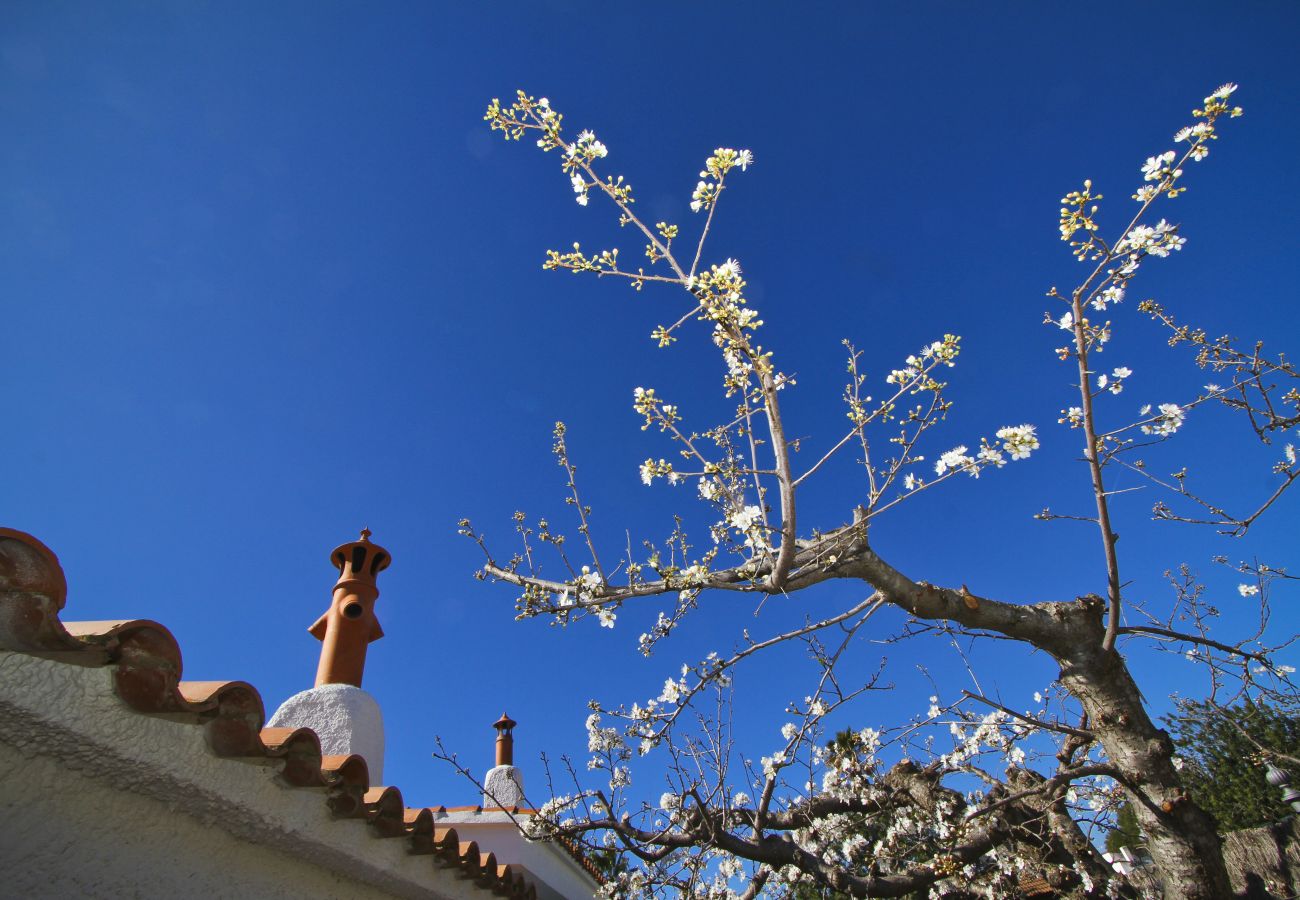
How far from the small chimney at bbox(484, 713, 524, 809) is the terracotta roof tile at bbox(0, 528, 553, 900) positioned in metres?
3.03

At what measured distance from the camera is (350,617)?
213 inches

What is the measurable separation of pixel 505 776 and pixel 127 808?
15.3 feet

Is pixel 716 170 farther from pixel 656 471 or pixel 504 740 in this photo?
pixel 504 740

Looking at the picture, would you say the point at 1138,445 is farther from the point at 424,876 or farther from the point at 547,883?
the point at 547,883

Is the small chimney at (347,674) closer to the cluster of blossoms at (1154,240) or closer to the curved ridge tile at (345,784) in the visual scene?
the curved ridge tile at (345,784)

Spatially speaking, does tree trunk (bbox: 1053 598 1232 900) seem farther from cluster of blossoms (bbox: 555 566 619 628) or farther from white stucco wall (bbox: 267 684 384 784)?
white stucco wall (bbox: 267 684 384 784)

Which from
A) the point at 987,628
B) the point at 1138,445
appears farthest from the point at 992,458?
the point at 987,628

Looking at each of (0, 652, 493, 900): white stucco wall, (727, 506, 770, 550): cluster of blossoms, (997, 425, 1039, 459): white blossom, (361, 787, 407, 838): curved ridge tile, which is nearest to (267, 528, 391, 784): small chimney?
(361, 787, 407, 838): curved ridge tile

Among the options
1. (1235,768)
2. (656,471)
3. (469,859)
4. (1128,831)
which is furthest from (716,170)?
(1235,768)

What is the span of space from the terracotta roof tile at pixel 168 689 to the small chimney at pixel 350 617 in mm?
2237

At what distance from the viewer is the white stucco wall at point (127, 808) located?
1.76m

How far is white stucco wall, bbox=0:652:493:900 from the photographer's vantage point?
1763mm

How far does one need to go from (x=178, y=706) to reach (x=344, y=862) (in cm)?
133

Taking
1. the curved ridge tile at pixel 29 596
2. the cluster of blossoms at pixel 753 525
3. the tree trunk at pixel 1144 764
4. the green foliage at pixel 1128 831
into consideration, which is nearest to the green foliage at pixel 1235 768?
the green foliage at pixel 1128 831
